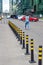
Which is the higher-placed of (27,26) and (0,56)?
(0,56)

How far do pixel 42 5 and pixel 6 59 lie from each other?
11380 centimetres

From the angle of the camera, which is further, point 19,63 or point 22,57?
point 22,57

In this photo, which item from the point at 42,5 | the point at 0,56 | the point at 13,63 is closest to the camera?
the point at 13,63

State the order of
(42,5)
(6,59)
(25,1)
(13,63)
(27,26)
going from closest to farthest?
(13,63), (6,59), (27,26), (42,5), (25,1)

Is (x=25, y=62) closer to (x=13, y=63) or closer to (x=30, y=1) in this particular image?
(x=13, y=63)

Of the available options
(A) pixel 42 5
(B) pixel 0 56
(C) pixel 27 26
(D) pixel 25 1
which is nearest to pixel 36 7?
(A) pixel 42 5

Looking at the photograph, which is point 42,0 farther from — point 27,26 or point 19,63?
point 19,63

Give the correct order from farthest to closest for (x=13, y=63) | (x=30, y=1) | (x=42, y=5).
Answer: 1. (x=30, y=1)
2. (x=42, y=5)
3. (x=13, y=63)

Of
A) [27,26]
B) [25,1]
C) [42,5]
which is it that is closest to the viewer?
[27,26]

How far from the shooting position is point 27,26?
38.7 meters

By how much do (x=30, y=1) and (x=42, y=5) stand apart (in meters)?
30.2

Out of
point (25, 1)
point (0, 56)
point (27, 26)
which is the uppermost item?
point (0, 56)

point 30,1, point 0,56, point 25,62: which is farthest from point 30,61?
point 30,1

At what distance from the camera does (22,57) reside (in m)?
13.2
